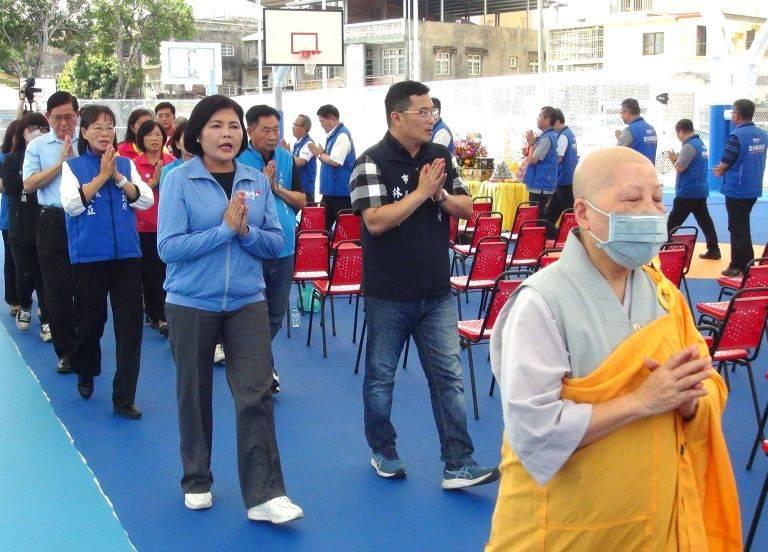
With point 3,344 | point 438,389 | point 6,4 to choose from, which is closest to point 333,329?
point 3,344

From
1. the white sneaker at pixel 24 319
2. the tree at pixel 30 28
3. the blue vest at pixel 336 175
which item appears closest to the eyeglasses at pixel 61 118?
the white sneaker at pixel 24 319

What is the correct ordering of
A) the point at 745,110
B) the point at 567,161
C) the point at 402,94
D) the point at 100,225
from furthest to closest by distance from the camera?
the point at 567,161
the point at 745,110
the point at 100,225
the point at 402,94

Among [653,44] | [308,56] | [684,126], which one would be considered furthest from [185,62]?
[653,44]

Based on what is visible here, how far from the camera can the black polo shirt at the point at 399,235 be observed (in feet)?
13.8

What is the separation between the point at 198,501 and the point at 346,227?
183 inches

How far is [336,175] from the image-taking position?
10773 mm

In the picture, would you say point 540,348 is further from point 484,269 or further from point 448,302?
point 484,269

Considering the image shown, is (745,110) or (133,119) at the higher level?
(745,110)

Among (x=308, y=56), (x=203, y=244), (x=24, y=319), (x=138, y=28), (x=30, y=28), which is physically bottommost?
(x=24, y=319)

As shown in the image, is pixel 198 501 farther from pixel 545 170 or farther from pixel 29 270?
pixel 545 170

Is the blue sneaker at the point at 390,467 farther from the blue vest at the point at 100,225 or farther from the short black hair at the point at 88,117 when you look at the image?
the short black hair at the point at 88,117

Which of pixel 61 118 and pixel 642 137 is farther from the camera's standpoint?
pixel 642 137

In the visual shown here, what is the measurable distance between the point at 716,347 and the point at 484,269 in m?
2.39

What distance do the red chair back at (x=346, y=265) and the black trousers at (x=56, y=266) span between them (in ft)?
6.17
